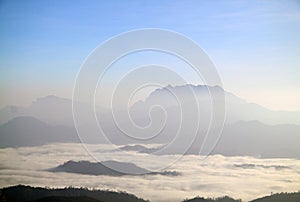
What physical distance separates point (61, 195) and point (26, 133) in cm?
92

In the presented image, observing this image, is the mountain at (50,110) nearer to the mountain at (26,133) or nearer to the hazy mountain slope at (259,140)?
the mountain at (26,133)

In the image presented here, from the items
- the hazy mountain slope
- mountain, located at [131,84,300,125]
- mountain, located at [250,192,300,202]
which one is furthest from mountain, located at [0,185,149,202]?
mountain, located at [250,192,300,202]

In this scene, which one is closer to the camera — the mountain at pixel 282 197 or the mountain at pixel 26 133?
the mountain at pixel 282 197

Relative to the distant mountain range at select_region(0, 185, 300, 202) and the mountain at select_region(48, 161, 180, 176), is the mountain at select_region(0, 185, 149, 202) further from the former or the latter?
the mountain at select_region(48, 161, 180, 176)

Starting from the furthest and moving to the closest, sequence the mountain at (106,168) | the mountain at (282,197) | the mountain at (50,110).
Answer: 1. the mountain at (50,110)
2. the mountain at (106,168)
3. the mountain at (282,197)

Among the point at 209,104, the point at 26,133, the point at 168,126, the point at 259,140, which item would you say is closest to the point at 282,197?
the point at 259,140

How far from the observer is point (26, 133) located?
621 centimetres

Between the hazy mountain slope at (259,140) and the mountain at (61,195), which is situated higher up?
the hazy mountain slope at (259,140)

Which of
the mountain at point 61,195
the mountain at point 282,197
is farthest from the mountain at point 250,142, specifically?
the mountain at point 61,195

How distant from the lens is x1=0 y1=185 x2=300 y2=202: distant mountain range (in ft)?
19.4

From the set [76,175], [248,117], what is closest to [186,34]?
[248,117]

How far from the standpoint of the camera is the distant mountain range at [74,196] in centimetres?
591

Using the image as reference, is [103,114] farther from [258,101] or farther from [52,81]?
[258,101]

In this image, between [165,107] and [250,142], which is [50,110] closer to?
[165,107]
